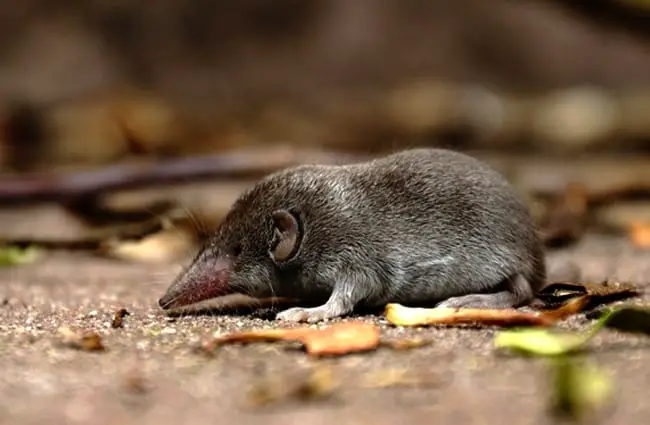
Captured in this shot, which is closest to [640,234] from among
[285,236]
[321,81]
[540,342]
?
[285,236]

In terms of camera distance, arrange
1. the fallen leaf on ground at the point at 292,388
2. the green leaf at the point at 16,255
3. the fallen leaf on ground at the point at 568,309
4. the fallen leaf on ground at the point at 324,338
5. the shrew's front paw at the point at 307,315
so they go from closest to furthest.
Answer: the fallen leaf on ground at the point at 292,388 → the fallen leaf on ground at the point at 324,338 → the fallen leaf on ground at the point at 568,309 → the shrew's front paw at the point at 307,315 → the green leaf at the point at 16,255

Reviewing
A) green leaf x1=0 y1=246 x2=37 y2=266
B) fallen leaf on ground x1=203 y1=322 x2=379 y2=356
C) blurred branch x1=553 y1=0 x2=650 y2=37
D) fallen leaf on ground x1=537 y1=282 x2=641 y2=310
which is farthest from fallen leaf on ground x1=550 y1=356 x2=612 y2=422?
blurred branch x1=553 y1=0 x2=650 y2=37

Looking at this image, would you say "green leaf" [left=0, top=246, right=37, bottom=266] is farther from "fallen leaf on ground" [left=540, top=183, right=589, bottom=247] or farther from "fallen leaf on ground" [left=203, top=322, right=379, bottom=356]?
"fallen leaf on ground" [left=540, top=183, right=589, bottom=247]

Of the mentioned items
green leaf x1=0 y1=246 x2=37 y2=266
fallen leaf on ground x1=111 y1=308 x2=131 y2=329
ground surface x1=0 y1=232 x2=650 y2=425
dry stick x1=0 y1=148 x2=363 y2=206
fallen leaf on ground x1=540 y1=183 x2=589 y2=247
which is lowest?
ground surface x1=0 y1=232 x2=650 y2=425

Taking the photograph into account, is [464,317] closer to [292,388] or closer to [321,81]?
[292,388]

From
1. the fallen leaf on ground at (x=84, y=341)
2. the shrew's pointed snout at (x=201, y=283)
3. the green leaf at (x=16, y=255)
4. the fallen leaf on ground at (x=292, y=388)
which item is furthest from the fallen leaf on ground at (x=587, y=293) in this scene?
the green leaf at (x=16, y=255)

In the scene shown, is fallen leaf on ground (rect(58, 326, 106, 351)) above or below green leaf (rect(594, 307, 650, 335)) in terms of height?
below

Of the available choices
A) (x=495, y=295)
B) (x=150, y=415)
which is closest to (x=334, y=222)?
(x=495, y=295)

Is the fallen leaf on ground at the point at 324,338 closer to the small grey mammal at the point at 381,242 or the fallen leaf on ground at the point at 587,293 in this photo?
the small grey mammal at the point at 381,242
